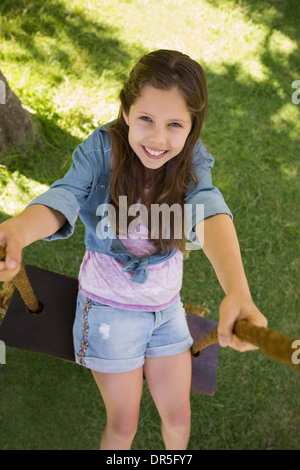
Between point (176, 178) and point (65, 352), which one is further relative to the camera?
point (65, 352)

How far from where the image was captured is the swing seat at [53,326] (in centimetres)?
180

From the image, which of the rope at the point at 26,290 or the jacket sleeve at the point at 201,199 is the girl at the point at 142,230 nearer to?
the jacket sleeve at the point at 201,199

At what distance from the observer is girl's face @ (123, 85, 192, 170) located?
1.33m

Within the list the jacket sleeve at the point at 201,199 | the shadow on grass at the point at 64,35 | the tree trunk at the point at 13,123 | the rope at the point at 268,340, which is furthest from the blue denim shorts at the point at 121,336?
the shadow on grass at the point at 64,35

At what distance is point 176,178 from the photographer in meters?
1.60

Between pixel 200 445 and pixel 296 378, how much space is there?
76 cm

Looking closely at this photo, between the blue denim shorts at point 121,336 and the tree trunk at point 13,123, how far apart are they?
122cm

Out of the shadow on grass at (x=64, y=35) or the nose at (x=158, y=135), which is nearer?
the nose at (x=158, y=135)

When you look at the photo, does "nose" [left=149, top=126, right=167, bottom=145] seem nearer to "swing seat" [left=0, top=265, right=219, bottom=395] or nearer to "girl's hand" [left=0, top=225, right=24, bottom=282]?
"girl's hand" [left=0, top=225, right=24, bottom=282]

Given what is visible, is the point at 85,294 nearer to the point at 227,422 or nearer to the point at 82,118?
the point at 227,422

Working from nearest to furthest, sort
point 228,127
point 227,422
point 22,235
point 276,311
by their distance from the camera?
point 22,235
point 227,422
point 276,311
point 228,127

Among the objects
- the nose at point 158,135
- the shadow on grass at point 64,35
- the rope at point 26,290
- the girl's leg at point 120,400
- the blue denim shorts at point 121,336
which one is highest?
the shadow on grass at point 64,35

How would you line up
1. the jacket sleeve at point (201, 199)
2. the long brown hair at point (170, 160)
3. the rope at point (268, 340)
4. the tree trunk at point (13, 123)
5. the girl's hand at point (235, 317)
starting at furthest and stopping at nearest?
1. the tree trunk at point (13, 123)
2. the jacket sleeve at point (201, 199)
3. the long brown hair at point (170, 160)
4. the girl's hand at point (235, 317)
5. the rope at point (268, 340)

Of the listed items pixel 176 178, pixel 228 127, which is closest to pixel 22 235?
pixel 176 178
